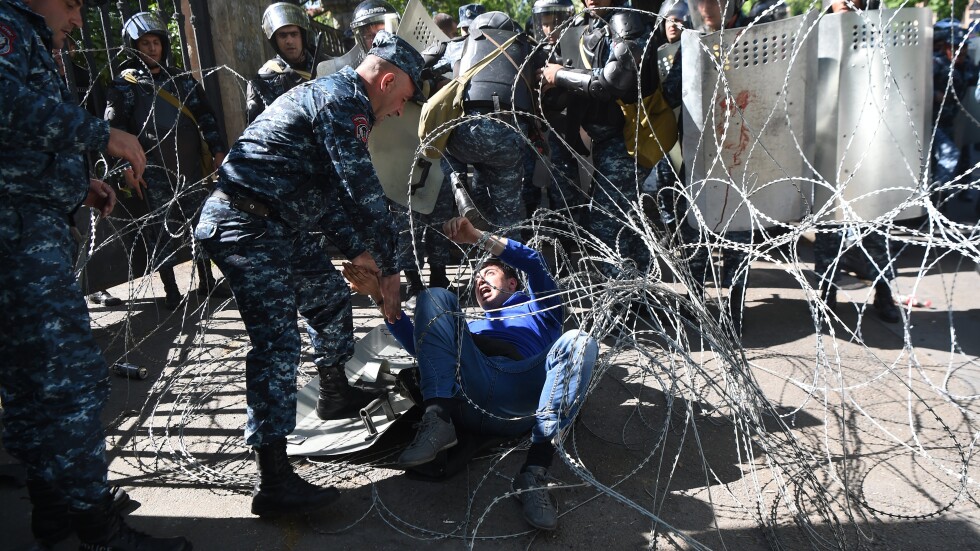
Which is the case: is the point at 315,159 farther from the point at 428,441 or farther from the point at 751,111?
the point at 751,111

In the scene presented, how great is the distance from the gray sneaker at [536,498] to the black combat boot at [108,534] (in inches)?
41.8

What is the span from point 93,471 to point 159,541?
29cm

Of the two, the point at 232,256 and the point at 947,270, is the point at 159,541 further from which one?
the point at 947,270

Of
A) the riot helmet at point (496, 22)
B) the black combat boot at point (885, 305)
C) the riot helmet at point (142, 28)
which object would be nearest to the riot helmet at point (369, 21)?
the riot helmet at point (496, 22)

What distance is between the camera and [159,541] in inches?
80.9

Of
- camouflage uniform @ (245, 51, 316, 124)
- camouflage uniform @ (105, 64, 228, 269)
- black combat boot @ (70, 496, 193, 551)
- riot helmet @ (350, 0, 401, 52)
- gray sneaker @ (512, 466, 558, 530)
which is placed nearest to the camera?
black combat boot @ (70, 496, 193, 551)

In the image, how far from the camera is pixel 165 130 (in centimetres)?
454

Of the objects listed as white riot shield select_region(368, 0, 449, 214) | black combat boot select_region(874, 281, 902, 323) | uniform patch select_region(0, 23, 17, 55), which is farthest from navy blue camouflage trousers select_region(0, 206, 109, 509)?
black combat boot select_region(874, 281, 902, 323)

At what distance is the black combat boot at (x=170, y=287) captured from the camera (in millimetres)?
4617

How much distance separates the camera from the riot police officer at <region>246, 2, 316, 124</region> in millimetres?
4574

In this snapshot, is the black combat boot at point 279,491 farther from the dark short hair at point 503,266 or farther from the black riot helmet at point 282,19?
the black riot helmet at point 282,19

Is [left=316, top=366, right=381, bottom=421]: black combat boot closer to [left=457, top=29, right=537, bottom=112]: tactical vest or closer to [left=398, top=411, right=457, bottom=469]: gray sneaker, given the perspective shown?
[left=398, top=411, right=457, bottom=469]: gray sneaker

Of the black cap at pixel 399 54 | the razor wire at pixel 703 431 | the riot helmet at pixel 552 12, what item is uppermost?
the riot helmet at pixel 552 12

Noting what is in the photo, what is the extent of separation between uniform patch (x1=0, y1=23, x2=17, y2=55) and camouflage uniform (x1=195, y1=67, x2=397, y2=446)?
0.67 m
